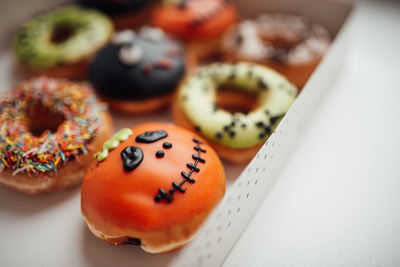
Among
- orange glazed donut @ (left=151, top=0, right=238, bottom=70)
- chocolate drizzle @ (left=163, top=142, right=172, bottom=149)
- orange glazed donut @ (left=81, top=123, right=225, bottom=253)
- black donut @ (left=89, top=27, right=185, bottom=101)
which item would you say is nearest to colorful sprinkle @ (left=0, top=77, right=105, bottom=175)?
black donut @ (left=89, top=27, right=185, bottom=101)

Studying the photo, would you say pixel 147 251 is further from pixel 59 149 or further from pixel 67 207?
pixel 59 149

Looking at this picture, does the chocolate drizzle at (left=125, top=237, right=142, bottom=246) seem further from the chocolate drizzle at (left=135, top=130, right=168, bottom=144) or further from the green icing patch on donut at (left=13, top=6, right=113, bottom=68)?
the green icing patch on donut at (left=13, top=6, right=113, bottom=68)

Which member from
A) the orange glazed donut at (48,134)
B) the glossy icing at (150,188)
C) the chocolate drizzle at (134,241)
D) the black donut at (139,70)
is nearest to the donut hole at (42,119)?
the orange glazed donut at (48,134)

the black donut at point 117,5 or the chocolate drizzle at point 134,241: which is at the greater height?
the black donut at point 117,5

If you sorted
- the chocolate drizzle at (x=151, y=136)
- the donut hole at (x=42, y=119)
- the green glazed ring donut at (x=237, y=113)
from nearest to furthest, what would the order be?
the chocolate drizzle at (x=151, y=136) < the green glazed ring donut at (x=237, y=113) < the donut hole at (x=42, y=119)

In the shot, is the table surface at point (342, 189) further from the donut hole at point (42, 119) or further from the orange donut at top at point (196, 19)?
the donut hole at point (42, 119)

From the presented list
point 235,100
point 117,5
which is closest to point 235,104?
point 235,100

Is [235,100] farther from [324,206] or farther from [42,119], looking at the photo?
[42,119]
